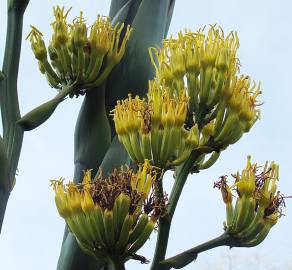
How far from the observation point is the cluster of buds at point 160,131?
1.88m

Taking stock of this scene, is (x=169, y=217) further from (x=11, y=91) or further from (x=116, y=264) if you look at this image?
(x=11, y=91)

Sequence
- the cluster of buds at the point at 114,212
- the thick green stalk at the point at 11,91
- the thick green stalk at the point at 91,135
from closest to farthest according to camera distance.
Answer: the cluster of buds at the point at 114,212
the thick green stalk at the point at 11,91
the thick green stalk at the point at 91,135

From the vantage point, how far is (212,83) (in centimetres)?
198

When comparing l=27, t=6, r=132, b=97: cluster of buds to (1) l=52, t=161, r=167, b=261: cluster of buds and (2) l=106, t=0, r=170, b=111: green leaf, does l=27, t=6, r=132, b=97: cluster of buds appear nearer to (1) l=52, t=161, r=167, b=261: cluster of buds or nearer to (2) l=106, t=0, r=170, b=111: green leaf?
(2) l=106, t=0, r=170, b=111: green leaf

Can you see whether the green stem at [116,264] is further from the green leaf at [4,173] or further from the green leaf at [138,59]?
the green leaf at [138,59]

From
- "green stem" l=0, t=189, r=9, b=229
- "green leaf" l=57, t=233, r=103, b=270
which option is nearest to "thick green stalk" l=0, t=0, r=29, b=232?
"green stem" l=0, t=189, r=9, b=229

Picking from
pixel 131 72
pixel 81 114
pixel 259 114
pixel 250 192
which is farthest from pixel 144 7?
pixel 250 192

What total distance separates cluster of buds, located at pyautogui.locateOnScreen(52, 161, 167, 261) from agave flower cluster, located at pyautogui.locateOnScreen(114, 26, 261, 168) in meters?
0.09

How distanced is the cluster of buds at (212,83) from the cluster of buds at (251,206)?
90 millimetres

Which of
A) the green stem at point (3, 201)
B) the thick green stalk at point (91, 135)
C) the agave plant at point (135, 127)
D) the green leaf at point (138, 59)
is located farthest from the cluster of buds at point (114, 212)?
the green leaf at point (138, 59)

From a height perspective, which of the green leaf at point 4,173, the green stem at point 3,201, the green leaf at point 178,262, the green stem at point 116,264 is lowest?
the green stem at point 116,264

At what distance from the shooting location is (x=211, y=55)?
2.02m

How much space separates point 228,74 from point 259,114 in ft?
0.48

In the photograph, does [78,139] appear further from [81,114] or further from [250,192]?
[250,192]
